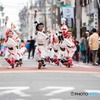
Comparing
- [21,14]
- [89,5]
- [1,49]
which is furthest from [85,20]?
[21,14]

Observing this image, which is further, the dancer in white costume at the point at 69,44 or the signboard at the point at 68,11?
the signboard at the point at 68,11

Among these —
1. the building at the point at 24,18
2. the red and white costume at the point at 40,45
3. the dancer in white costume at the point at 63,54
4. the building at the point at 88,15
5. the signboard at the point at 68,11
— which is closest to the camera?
the red and white costume at the point at 40,45

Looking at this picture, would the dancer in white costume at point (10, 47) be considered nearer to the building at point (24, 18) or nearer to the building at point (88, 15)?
the building at point (88, 15)

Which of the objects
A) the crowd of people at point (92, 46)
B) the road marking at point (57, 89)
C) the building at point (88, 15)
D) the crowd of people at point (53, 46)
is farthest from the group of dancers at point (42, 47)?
the building at point (88, 15)

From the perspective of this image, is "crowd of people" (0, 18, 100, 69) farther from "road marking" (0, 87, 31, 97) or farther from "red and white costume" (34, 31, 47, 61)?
"road marking" (0, 87, 31, 97)

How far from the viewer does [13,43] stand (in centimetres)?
1634

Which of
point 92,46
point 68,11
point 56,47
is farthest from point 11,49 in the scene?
point 68,11

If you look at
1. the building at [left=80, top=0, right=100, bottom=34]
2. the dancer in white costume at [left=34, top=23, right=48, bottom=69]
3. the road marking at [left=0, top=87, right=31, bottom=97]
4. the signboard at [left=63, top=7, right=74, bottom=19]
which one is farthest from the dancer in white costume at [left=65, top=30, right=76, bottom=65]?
the signboard at [left=63, top=7, right=74, bottom=19]

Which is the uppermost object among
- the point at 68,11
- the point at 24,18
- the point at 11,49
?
the point at 24,18

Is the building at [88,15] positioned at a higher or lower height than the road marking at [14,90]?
higher

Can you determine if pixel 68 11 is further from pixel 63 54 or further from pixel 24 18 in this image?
pixel 24 18

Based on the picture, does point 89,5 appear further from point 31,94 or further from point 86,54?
point 31,94

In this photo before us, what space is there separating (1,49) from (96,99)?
3290cm

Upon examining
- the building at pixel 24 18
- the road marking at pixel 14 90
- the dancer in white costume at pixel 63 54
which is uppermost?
the building at pixel 24 18
